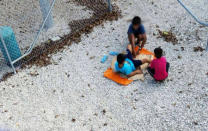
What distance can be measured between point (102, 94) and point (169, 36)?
2400 mm

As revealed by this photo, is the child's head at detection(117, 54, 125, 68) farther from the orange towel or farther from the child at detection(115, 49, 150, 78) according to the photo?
the orange towel

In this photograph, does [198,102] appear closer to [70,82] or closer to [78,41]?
[70,82]

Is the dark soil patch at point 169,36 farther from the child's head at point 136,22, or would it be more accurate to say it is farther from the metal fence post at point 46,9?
the metal fence post at point 46,9

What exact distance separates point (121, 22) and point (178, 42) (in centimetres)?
164

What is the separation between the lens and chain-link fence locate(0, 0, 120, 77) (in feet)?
20.7

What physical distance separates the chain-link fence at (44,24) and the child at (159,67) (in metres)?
2.33

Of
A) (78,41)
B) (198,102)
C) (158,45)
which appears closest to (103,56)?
(78,41)

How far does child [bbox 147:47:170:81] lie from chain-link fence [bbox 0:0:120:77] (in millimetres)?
2334

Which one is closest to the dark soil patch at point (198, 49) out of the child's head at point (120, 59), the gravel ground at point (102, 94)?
the gravel ground at point (102, 94)

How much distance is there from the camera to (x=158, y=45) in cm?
658

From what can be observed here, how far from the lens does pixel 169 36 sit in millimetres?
6789

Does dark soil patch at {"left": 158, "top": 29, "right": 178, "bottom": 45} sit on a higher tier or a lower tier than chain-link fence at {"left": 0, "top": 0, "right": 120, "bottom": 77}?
lower

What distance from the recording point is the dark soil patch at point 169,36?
6.68 metres

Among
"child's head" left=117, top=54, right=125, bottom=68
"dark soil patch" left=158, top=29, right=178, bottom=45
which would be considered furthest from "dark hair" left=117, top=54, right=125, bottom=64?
"dark soil patch" left=158, top=29, right=178, bottom=45
